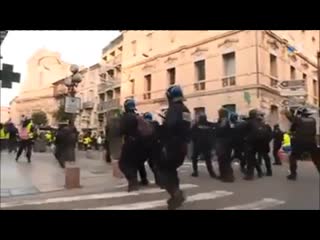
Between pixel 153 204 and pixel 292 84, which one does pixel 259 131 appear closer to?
pixel 292 84

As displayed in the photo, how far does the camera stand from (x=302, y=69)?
178 centimetres

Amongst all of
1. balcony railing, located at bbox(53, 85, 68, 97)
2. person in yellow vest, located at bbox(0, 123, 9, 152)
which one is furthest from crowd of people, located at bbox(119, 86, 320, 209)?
person in yellow vest, located at bbox(0, 123, 9, 152)

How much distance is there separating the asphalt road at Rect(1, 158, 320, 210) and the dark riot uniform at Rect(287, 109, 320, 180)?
8 cm

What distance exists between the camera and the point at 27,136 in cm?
171

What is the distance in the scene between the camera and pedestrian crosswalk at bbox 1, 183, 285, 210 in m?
1.71

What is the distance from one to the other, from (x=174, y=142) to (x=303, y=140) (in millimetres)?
690

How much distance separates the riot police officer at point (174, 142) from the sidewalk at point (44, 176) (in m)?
0.23

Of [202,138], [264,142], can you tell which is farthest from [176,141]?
[264,142]

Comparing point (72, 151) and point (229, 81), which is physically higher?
point (229, 81)

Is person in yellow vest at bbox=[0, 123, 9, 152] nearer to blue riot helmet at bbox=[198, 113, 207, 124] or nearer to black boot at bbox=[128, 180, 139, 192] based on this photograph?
black boot at bbox=[128, 180, 139, 192]

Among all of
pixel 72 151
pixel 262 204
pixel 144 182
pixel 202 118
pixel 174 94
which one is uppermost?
pixel 174 94
